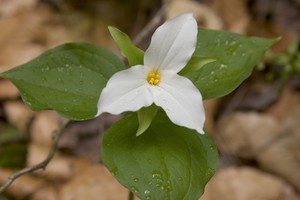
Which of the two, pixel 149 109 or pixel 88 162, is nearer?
pixel 149 109

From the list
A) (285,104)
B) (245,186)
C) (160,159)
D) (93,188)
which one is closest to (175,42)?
(160,159)

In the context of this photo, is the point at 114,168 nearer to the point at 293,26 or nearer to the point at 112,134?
the point at 112,134

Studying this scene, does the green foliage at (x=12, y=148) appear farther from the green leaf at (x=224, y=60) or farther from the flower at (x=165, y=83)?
the flower at (x=165, y=83)

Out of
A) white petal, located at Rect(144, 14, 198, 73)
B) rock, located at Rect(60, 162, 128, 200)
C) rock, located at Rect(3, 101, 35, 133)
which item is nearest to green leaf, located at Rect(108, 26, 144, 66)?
white petal, located at Rect(144, 14, 198, 73)

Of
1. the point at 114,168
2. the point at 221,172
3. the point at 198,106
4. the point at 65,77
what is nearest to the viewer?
the point at 198,106

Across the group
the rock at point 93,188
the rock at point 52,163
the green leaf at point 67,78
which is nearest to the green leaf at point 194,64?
the green leaf at point 67,78

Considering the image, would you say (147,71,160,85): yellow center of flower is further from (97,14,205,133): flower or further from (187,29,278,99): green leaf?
(187,29,278,99): green leaf

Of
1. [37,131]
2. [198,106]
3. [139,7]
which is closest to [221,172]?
[37,131]
